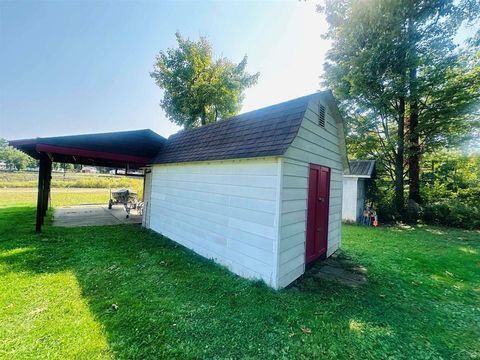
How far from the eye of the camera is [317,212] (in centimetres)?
488

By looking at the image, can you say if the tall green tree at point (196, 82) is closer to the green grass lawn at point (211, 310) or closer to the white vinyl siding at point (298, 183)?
the white vinyl siding at point (298, 183)


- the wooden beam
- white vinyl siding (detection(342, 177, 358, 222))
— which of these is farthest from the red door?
the wooden beam

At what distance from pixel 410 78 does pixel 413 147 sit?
3.80 meters

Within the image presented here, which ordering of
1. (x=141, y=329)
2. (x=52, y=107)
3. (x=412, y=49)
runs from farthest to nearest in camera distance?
(x=52, y=107) → (x=412, y=49) → (x=141, y=329)

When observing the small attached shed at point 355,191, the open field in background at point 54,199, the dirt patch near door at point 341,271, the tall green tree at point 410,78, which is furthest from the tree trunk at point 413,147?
the open field in background at point 54,199

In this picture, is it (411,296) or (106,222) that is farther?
(106,222)

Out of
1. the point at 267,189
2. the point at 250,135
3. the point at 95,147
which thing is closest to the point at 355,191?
the point at 250,135

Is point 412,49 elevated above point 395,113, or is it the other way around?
point 412,49

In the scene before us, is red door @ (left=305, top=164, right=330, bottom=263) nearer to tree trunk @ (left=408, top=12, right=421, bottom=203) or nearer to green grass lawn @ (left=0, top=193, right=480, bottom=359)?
green grass lawn @ (left=0, top=193, right=480, bottom=359)

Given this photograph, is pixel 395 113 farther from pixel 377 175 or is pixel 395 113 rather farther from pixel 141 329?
pixel 141 329

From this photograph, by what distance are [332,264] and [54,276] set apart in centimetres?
591

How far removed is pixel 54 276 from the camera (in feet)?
13.3

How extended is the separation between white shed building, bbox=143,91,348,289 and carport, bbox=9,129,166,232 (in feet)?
8.78

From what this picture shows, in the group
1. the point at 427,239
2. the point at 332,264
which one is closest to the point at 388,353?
the point at 332,264
